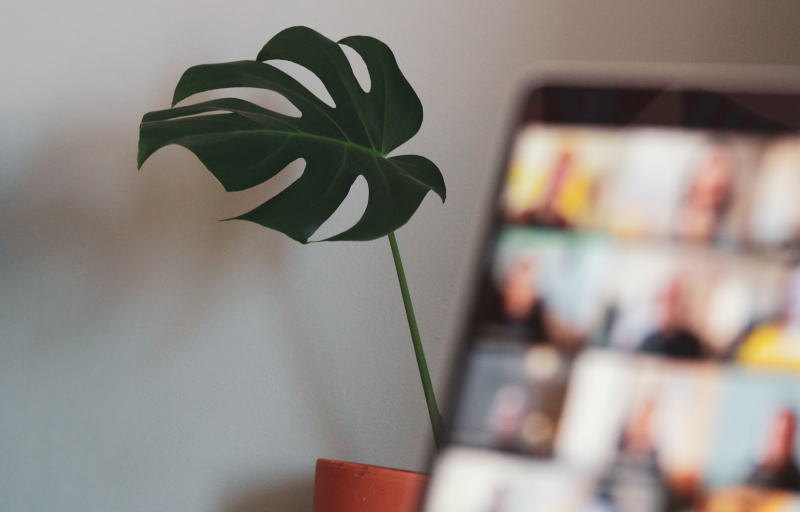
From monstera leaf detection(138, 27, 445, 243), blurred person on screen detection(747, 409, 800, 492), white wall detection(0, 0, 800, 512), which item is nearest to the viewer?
blurred person on screen detection(747, 409, 800, 492)

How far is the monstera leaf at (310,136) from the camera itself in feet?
1.81

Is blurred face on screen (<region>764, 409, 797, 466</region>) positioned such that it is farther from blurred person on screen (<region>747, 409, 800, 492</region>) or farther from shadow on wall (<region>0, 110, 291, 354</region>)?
shadow on wall (<region>0, 110, 291, 354</region>)

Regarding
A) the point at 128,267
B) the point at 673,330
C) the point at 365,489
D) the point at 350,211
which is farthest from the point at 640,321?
the point at 128,267

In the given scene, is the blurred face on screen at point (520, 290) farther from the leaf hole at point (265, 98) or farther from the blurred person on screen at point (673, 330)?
the leaf hole at point (265, 98)

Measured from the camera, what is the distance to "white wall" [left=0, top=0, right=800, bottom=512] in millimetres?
909

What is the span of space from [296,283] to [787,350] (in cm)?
84

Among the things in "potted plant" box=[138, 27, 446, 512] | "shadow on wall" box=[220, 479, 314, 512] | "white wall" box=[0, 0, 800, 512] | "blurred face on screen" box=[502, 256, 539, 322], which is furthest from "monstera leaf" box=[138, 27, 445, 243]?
"shadow on wall" box=[220, 479, 314, 512]

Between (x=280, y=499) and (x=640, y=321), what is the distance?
85cm

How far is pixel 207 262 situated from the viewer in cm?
99

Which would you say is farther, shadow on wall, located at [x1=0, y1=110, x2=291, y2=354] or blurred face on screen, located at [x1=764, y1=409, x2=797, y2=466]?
shadow on wall, located at [x1=0, y1=110, x2=291, y2=354]

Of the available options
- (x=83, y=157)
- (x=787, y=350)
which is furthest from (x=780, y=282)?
(x=83, y=157)

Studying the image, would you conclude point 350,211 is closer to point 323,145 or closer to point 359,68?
point 359,68

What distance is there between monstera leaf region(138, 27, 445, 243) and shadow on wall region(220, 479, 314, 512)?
506 millimetres

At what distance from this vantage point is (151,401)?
0.98m
